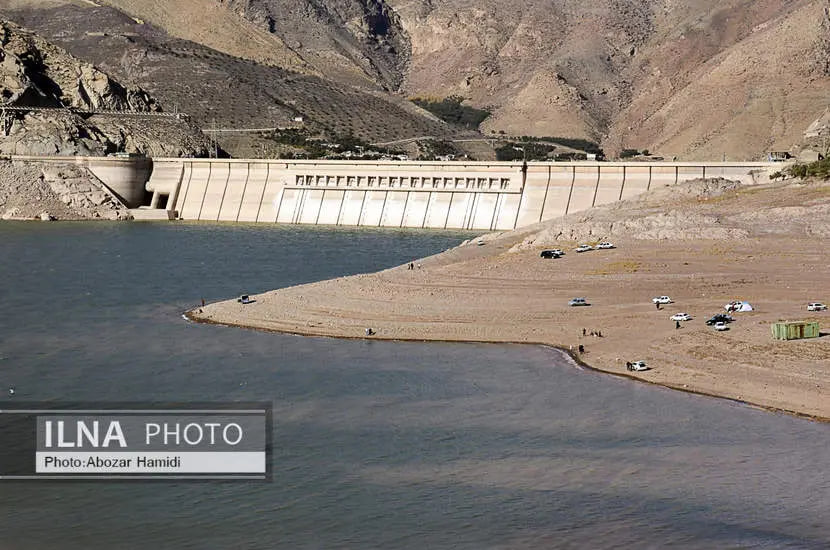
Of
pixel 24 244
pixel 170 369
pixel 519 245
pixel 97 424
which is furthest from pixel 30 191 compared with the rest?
pixel 97 424

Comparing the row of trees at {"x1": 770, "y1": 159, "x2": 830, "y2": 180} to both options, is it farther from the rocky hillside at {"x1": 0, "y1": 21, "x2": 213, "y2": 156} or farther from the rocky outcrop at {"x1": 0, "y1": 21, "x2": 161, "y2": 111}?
the rocky outcrop at {"x1": 0, "y1": 21, "x2": 161, "y2": 111}

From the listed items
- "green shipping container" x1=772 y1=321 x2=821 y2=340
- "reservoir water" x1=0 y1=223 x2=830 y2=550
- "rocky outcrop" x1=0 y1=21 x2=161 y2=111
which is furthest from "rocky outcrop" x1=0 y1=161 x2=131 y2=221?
"green shipping container" x1=772 y1=321 x2=821 y2=340

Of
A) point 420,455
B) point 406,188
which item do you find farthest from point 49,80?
point 420,455

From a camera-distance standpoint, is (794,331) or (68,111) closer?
(794,331)

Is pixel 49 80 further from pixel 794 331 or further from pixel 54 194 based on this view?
pixel 794 331

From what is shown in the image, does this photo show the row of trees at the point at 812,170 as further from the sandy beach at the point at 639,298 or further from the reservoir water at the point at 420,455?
the reservoir water at the point at 420,455

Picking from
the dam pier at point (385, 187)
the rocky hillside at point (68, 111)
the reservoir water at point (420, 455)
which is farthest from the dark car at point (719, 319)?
the rocky hillside at point (68, 111)
